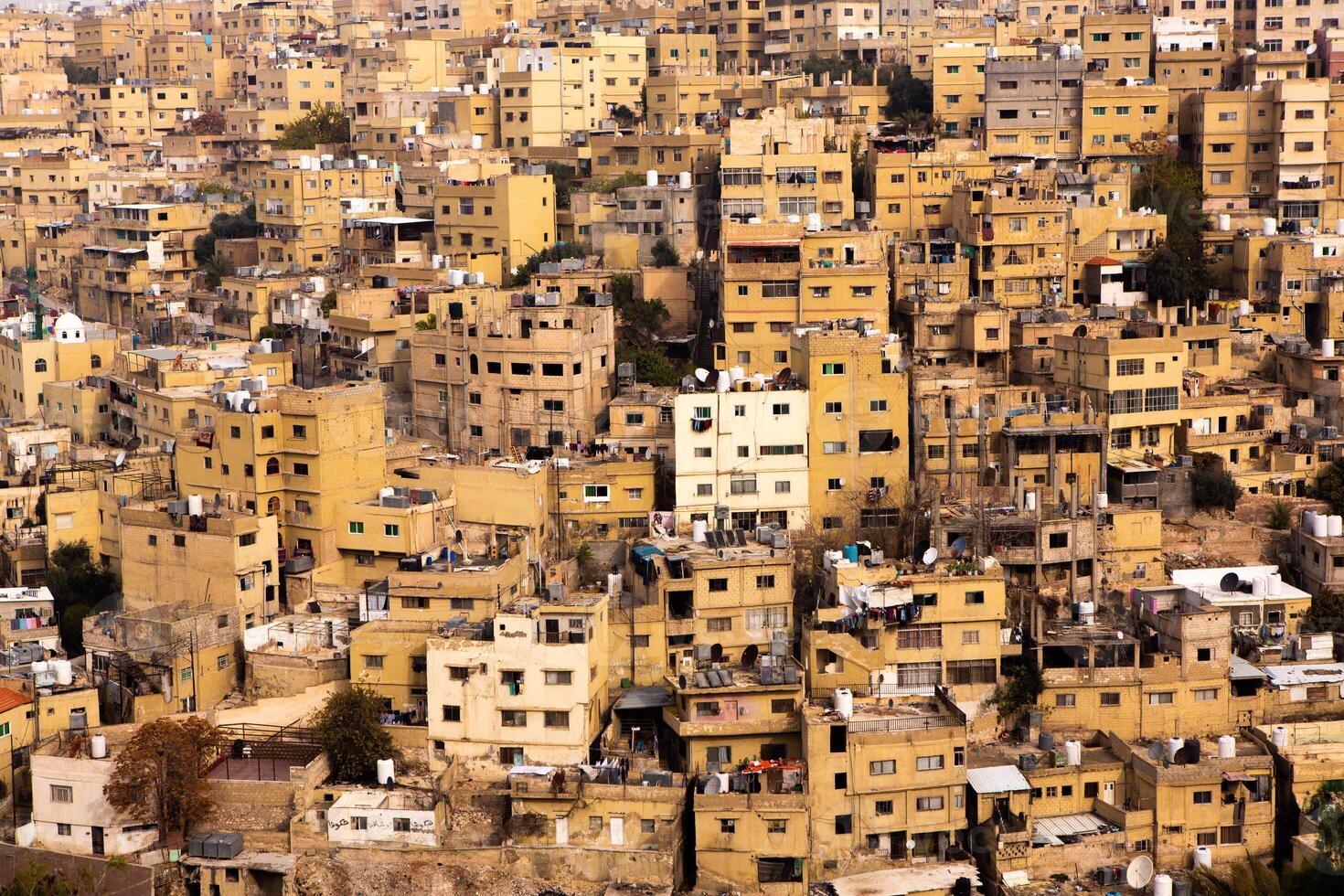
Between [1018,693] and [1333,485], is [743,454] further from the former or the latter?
[1333,485]

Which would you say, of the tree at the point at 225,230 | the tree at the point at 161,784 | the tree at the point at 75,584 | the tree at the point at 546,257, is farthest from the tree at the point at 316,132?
the tree at the point at 161,784

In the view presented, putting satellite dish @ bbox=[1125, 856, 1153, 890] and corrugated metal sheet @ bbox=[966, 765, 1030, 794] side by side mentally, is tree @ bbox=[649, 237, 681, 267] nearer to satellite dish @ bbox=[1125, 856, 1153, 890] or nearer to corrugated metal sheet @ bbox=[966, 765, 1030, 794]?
corrugated metal sheet @ bbox=[966, 765, 1030, 794]

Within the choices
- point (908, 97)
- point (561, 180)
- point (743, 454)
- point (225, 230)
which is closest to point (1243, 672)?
point (743, 454)

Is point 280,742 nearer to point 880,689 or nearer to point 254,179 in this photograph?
point 880,689

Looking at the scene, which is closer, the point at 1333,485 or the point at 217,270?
the point at 1333,485

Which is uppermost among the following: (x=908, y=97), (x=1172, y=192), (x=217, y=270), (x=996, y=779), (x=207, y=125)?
(x=908, y=97)
